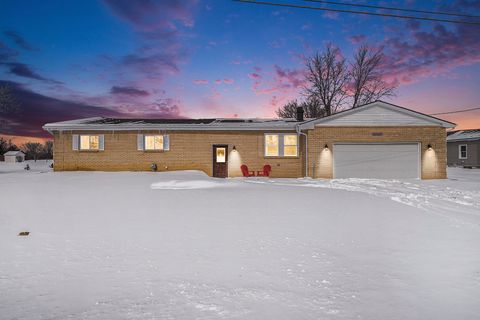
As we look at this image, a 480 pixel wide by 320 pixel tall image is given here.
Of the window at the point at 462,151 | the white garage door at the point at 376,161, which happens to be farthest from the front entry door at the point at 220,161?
the window at the point at 462,151

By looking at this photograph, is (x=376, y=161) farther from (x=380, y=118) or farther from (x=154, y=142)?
(x=154, y=142)

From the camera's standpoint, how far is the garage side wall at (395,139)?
21188mm

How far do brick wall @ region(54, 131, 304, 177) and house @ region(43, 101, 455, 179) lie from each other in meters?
0.06

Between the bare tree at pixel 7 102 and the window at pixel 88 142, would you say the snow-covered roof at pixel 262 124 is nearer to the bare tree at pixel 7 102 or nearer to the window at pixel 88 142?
the window at pixel 88 142

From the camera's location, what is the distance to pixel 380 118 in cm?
2116

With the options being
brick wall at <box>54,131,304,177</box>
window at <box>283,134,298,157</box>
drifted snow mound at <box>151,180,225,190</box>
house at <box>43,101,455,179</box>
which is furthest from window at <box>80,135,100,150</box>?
window at <box>283,134,298,157</box>

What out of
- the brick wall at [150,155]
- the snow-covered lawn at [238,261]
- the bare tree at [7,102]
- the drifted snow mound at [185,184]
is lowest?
the snow-covered lawn at [238,261]

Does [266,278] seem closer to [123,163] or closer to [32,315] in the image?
[32,315]

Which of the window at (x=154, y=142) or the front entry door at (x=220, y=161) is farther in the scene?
the front entry door at (x=220, y=161)

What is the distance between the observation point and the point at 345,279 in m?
4.44

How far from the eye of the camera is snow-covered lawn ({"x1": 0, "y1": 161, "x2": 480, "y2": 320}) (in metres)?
3.66

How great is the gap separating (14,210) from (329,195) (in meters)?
9.72

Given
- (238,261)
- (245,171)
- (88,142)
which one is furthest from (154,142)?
(238,261)

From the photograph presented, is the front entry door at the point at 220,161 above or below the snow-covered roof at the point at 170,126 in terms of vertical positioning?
below
